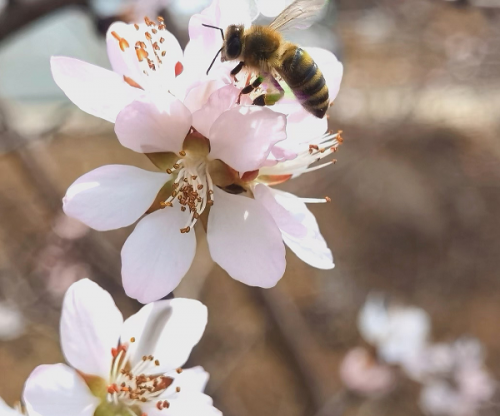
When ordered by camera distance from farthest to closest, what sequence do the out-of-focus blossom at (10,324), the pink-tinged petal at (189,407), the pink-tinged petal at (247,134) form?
the out-of-focus blossom at (10,324) < the pink-tinged petal at (189,407) < the pink-tinged petal at (247,134)

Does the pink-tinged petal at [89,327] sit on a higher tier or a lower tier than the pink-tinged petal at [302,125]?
lower

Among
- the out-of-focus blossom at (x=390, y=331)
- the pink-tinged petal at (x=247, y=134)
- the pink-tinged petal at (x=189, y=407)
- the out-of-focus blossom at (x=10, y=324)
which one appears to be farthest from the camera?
the out-of-focus blossom at (x=10, y=324)

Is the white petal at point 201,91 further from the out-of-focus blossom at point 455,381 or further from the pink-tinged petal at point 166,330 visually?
the out-of-focus blossom at point 455,381

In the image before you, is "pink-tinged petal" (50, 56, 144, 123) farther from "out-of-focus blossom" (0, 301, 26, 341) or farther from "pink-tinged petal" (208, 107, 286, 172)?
"out-of-focus blossom" (0, 301, 26, 341)

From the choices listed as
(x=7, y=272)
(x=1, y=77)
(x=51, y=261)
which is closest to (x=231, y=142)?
(x=51, y=261)

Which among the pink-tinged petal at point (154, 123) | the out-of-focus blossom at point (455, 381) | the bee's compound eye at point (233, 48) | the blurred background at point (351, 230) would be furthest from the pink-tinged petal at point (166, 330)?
the out-of-focus blossom at point (455, 381)

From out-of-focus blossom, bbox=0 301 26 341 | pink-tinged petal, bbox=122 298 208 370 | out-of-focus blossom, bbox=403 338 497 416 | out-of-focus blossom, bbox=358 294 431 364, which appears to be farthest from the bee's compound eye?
out-of-focus blossom, bbox=403 338 497 416
